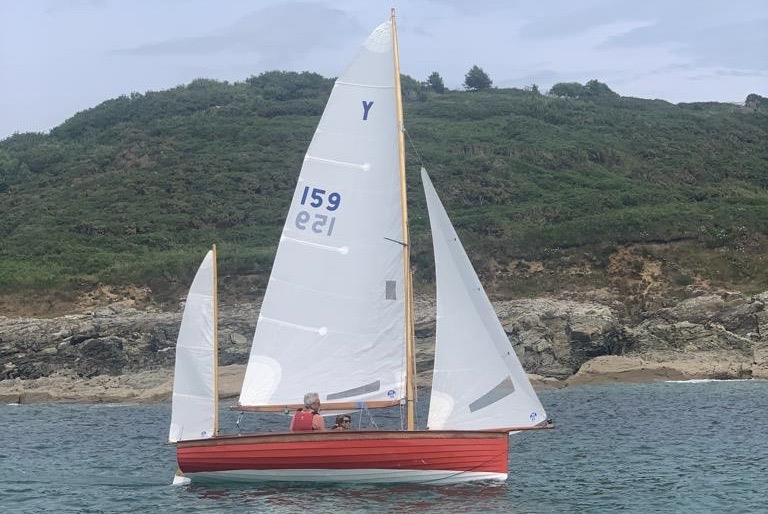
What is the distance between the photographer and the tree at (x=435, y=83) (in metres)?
122

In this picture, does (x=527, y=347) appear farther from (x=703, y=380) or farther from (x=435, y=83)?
(x=435, y=83)

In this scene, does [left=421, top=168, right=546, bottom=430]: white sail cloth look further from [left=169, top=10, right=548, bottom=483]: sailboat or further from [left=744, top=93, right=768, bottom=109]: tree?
[left=744, top=93, right=768, bottom=109]: tree

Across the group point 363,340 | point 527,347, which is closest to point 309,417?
point 363,340

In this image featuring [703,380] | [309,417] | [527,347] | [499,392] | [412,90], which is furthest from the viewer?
[412,90]

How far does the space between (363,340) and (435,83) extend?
103 meters

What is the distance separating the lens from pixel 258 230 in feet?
228

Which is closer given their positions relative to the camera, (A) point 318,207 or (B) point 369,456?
(B) point 369,456

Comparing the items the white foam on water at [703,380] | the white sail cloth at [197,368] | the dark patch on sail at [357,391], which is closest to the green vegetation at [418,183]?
the white foam on water at [703,380]

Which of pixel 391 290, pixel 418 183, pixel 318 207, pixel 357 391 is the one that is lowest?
pixel 357 391

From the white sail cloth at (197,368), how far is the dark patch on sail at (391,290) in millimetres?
3724

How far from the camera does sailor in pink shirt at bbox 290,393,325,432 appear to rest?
68.8 feet

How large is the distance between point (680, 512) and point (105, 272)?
44487 millimetres

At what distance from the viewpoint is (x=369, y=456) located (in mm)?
20312

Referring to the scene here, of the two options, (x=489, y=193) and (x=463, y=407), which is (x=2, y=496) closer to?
(x=463, y=407)
